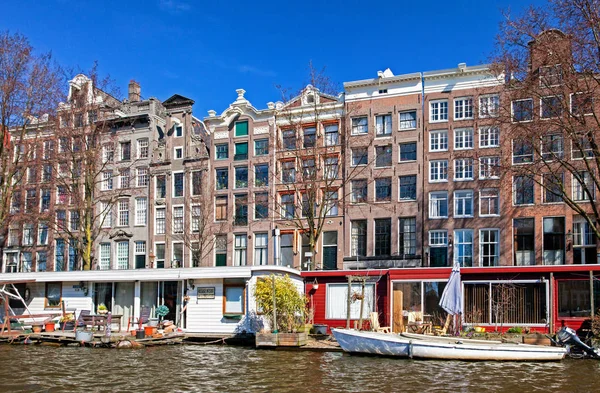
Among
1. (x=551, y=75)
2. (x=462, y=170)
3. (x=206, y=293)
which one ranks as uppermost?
(x=551, y=75)

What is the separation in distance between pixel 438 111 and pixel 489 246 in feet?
31.9

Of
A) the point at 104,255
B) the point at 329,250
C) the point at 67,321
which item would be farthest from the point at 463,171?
the point at 104,255

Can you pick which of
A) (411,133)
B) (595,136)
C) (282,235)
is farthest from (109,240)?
(595,136)

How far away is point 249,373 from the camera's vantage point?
23359 millimetres

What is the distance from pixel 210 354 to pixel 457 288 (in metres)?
11.0

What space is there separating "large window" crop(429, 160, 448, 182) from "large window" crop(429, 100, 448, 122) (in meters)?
2.93

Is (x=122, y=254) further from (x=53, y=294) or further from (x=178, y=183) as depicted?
(x=53, y=294)

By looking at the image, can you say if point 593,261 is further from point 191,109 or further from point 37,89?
point 37,89

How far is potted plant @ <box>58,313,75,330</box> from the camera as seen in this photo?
36.1 m

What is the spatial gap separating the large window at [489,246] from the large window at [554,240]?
291 cm

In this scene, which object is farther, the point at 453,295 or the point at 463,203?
the point at 463,203

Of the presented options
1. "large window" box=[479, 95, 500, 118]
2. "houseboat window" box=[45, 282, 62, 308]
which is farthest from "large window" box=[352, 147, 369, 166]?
"houseboat window" box=[45, 282, 62, 308]

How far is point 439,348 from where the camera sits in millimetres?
26453

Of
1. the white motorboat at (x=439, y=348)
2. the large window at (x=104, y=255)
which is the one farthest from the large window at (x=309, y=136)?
the white motorboat at (x=439, y=348)
